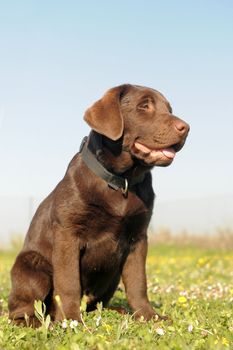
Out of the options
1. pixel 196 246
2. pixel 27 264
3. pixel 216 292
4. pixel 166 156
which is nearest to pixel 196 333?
pixel 166 156

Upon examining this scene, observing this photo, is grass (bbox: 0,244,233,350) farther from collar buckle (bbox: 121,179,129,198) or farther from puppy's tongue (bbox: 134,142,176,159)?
puppy's tongue (bbox: 134,142,176,159)

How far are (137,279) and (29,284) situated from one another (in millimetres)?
901

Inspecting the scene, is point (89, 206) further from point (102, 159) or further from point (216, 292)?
point (216, 292)

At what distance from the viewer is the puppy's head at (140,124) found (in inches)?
184

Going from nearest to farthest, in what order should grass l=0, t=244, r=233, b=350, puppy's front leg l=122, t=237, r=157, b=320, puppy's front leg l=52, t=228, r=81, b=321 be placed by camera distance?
grass l=0, t=244, r=233, b=350 → puppy's front leg l=52, t=228, r=81, b=321 → puppy's front leg l=122, t=237, r=157, b=320

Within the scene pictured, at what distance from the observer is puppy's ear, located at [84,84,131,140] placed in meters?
4.66

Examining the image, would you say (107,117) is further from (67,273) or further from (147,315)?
(147,315)

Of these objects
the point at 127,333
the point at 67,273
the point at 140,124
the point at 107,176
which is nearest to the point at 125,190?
the point at 107,176

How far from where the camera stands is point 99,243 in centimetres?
480

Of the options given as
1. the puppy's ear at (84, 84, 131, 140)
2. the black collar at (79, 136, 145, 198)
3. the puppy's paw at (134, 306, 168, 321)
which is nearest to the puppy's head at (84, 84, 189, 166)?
the puppy's ear at (84, 84, 131, 140)

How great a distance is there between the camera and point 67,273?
183 inches

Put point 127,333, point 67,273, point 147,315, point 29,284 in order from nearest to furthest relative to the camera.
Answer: point 127,333, point 67,273, point 147,315, point 29,284

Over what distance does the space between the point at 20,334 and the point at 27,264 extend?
1.33 metres

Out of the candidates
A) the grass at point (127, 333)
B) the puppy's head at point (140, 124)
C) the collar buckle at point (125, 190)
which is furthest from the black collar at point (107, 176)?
the grass at point (127, 333)
